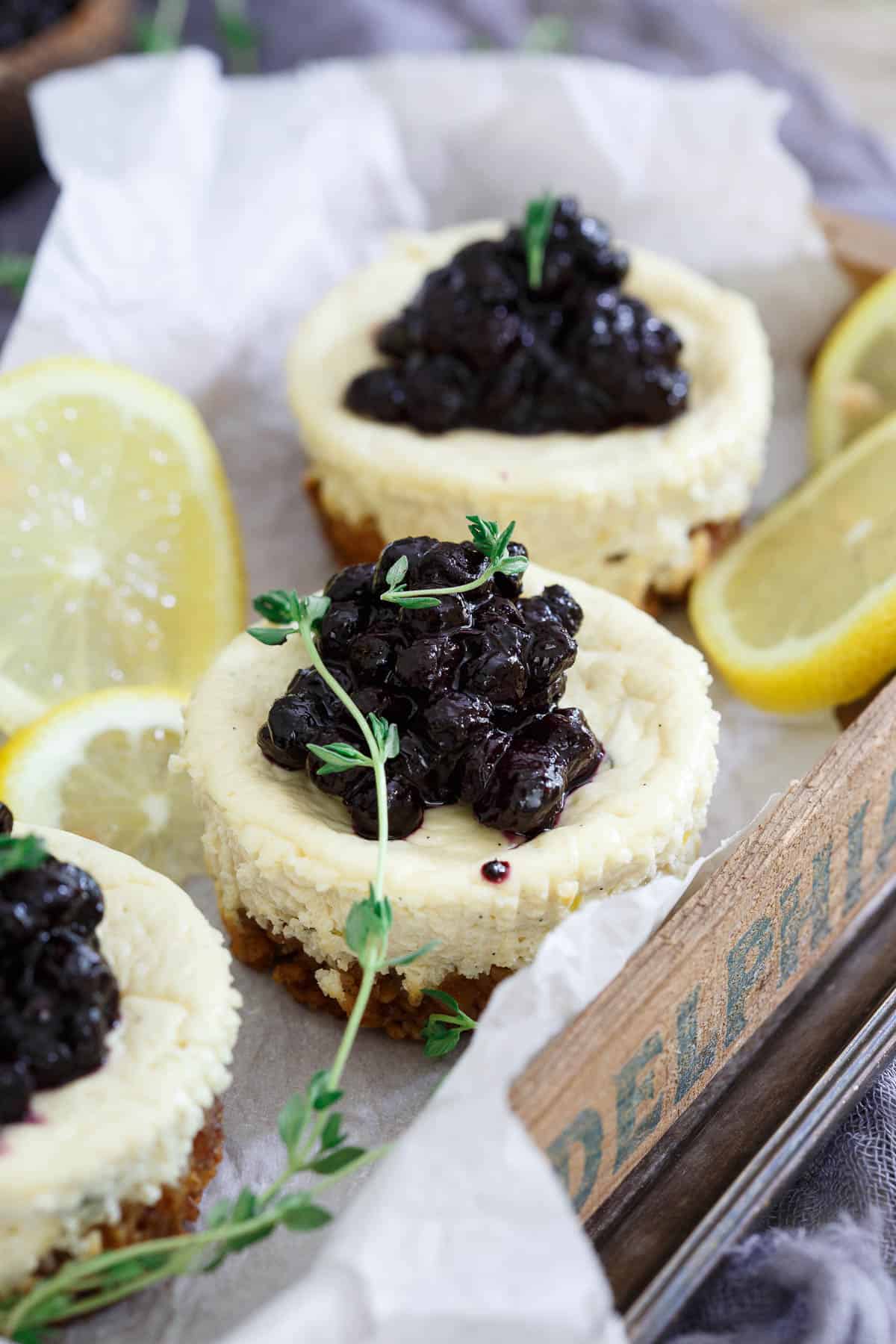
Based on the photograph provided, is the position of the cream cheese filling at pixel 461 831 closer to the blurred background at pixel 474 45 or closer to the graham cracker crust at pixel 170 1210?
the graham cracker crust at pixel 170 1210

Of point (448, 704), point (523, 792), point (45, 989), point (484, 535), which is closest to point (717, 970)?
point (523, 792)

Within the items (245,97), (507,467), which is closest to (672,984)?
(507,467)

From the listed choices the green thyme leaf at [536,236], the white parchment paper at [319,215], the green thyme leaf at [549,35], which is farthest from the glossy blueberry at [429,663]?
the green thyme leaf at [549,35]

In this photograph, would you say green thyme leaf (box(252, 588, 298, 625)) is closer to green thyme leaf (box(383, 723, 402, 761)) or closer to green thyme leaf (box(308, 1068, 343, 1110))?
green thyme leaf (box(383, 723, 402, 761))

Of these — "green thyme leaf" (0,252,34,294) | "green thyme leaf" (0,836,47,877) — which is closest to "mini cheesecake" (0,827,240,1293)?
"green thyme leaf" (0,836,47,877)

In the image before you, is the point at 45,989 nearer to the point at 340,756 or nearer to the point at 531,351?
the point at 340,756

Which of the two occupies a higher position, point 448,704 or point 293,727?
point 448,704
